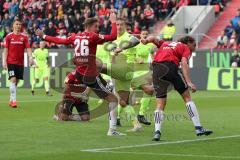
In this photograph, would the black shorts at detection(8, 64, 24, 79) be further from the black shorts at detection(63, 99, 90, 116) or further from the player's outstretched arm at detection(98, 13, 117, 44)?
the player's outstretched arm at detection(98, 13, 117, 44)

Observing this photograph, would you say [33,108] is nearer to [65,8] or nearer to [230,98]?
[230,98]

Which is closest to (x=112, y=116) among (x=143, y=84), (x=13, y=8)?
(x=143, y=84)

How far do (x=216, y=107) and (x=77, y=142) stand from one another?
10.9m

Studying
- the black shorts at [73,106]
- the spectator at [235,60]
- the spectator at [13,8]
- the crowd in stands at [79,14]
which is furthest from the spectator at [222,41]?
the black shorts at [73,106]

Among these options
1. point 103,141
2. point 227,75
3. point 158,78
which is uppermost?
point 158,78

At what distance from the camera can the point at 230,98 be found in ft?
95.9

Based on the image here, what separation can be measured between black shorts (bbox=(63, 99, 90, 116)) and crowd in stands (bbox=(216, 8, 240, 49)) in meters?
19.4

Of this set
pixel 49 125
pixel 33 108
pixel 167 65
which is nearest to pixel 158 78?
pixel 167 65

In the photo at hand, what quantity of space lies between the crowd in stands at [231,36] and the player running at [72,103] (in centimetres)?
1921

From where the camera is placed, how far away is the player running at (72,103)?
62.9 ft

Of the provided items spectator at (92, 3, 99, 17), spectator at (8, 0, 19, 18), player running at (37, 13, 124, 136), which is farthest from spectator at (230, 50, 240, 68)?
player running at (37, 13, 124, 136)

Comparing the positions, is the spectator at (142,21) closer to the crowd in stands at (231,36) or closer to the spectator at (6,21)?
the crowd in stands at (231,36)

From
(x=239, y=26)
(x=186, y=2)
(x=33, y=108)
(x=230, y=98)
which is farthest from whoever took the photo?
(x=186, y=2)

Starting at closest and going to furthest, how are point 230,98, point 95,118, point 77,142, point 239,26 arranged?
point 77,142 < point 95,118 < point 230,98 < point 239,26
